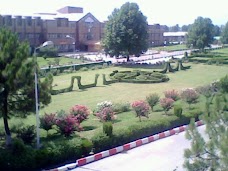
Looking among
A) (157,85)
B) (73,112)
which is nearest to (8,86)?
(73,112)

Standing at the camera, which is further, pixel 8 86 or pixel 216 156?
pixel 8 86

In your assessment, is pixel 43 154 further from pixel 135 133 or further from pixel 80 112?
pixel 80 112

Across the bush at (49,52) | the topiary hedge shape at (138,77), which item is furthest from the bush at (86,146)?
the bush at (49,52)

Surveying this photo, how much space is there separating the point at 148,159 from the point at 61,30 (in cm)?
5448

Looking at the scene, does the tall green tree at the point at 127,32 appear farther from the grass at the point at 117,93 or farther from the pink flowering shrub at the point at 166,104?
the pink flowering shrub at the point at 166,104

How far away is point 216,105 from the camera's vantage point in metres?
7.23

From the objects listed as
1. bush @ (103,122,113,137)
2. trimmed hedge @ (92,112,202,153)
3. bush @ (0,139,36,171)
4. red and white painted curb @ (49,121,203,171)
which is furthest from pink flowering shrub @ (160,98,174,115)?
bush @ (0,139,36,171)

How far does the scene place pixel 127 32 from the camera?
48188mm

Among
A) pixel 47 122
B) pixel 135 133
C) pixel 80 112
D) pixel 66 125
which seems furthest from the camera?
pixel 80 112

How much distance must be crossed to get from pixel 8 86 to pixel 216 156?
8302 millimetres

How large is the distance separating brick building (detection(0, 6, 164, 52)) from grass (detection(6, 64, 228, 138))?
22862mm

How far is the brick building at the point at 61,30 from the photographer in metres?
59.4

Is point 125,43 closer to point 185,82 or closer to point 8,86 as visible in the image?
point 185,82

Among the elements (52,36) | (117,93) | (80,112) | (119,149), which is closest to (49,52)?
(52,36)
